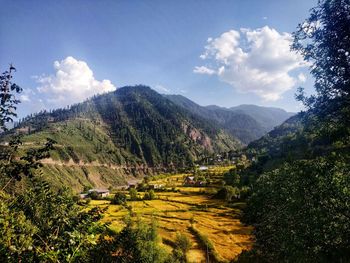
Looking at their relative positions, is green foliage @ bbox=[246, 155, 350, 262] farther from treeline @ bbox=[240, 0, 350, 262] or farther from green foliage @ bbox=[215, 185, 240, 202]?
green foliage @ bbox=[215, 185, 240, 202]

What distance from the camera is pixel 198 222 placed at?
265 ft

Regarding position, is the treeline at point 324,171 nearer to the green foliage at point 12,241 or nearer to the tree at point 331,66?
the tree at point 331,66

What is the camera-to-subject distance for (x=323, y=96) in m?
13.8

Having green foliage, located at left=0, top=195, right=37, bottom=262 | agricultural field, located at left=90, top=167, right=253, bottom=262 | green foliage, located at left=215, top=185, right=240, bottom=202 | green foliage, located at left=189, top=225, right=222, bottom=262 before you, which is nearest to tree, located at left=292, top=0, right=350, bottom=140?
green foliage, located at left=0, top=195, right=37, bottom=262

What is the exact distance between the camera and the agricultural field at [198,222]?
62037 mm

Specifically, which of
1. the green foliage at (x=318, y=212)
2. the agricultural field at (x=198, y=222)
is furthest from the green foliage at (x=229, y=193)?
the green foliage at (x=318, y=212)

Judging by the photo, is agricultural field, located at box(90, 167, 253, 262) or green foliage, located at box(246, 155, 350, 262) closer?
green foliage, located at box(246, 155, 350, 262)

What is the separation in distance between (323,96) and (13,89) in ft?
44.0

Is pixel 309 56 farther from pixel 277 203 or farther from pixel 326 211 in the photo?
pixel 277 203

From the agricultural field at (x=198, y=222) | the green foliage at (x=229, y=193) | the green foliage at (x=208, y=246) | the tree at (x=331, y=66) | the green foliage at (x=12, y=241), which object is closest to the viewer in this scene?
the green foliage at (x=12, y=241)

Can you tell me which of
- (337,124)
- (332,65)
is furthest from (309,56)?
(337,124)

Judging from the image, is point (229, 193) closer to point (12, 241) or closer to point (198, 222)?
point (198, 222)

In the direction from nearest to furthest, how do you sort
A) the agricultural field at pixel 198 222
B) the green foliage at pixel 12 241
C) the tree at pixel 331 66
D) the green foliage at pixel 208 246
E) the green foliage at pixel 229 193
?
the green foliage at pixel 12 241 < the tree at pixel 331 66 < the green foliage at pixel 208 246 < the agricultural field at pixel 198 222 < the green foliage at pixel 229 193

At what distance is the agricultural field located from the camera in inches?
2442
